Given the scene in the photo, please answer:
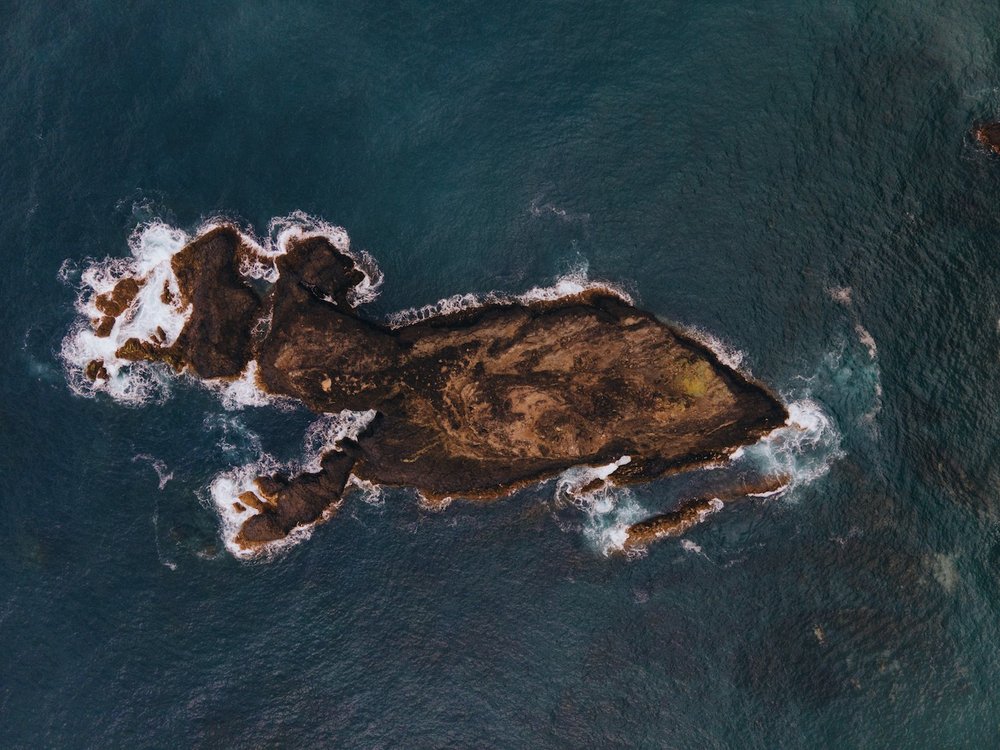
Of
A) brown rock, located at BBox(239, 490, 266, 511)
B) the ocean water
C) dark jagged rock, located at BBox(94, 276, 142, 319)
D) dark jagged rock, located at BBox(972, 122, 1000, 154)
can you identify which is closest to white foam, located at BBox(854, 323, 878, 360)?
the ocean water

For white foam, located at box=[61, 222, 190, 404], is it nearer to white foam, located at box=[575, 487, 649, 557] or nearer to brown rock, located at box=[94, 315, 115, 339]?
brown rock, located at box=[94, 315, 115, 339]

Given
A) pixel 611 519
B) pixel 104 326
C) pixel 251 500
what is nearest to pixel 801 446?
pixel 611 519

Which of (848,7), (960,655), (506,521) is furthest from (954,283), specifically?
(506,521)

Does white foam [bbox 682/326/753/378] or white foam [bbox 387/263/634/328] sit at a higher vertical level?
white foam [bbox 387/263/634/328]

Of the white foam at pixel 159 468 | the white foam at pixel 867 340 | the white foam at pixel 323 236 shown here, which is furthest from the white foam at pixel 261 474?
the white foam at pixel 867 340

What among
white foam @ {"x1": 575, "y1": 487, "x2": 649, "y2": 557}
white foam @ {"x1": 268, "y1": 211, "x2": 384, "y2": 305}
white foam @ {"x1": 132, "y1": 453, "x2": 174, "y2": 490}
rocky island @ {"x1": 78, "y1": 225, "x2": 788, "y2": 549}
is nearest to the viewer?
rocky island @ {"x1": 78, "y1": 225, "x2": 788, "y2": 549}

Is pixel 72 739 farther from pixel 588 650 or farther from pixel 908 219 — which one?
pixel 908 219

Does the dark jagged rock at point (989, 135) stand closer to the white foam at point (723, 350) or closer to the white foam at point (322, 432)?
the white foam at point (723, 350)
